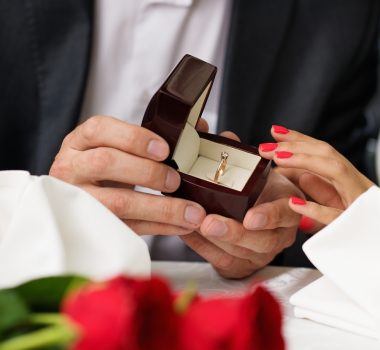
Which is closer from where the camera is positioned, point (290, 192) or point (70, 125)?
point (290, 192)

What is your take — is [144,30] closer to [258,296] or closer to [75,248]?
[75,248]

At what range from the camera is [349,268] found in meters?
0.54

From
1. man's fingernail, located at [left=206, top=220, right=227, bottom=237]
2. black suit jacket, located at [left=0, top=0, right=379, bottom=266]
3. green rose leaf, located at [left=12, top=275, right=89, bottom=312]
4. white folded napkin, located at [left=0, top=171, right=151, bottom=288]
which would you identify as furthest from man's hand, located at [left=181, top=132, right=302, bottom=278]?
green rose leaf, located at [left=12, top=275, right=89, bottom=312]

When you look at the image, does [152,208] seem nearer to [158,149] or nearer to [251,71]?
[158,149]

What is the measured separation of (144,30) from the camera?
0.84 metres

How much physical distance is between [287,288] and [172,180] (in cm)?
16

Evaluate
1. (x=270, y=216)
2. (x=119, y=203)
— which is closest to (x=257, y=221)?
(x=270, y=216)

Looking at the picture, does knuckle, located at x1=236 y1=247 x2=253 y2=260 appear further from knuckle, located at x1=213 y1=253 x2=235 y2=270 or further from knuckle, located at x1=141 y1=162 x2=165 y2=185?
knuckle, located at x1=141 y1=162 x2=165 y2=185

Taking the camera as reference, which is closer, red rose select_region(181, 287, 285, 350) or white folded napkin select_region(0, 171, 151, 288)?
red rose select_region(181, 287, 285, 350)

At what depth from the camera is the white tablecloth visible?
20.2 inches

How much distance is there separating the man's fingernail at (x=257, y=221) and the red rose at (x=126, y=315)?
39 centimetres

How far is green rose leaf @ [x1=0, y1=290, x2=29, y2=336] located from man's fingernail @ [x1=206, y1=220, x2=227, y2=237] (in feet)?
1.13

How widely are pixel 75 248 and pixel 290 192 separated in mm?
289

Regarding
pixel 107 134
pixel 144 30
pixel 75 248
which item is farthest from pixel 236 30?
pixel 75 248
